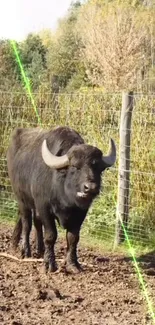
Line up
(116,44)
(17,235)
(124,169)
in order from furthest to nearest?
(116,44) < (124,169) < (17,235)

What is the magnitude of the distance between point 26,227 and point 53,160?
1628 mm

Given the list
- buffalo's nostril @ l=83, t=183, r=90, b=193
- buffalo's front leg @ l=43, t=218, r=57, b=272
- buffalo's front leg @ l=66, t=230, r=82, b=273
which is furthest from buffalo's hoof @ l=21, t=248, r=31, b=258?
buffalo's nostril @ l=83, t=183, r=90, b=193

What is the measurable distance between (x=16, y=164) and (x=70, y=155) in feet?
5.61

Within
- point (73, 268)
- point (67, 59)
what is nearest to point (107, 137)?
point (73, 268)

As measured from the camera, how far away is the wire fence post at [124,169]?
10445mm

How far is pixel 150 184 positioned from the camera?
34.6 ft

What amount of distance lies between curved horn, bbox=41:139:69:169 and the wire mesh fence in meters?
2.52

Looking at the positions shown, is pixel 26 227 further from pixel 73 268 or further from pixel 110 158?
pixel 110 158

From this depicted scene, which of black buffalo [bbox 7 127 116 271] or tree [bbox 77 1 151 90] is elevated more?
black buffalo [bbox 7 127 116 271]

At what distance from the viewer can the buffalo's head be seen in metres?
7.86

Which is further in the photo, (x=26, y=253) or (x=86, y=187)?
(x=26, y=253)

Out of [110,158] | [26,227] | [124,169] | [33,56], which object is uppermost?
[110,158]

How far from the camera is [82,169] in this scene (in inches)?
313

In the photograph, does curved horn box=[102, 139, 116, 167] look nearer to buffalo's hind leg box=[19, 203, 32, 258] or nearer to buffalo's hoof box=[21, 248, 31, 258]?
buffalo's hind leg box=[19, 203, 32, 258]
